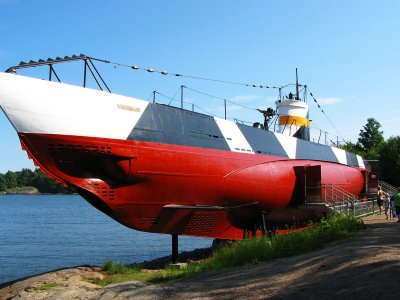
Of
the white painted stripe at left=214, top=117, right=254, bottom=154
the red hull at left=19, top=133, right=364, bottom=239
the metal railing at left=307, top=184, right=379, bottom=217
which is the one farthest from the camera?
the metal railing at left=307, top=184, right=379, bottom=217

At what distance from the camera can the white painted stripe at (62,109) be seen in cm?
1197

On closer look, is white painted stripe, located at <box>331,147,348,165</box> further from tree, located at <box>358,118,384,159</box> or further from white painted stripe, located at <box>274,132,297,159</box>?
tree, located at <box>358,118,384,159</box>

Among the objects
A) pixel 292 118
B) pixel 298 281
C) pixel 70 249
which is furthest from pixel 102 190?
pixel 70 249

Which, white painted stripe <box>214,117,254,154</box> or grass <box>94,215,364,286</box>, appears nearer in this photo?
grass <box>94,215,364,286</box>

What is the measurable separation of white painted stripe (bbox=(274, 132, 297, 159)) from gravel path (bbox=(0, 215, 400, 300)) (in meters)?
9.59

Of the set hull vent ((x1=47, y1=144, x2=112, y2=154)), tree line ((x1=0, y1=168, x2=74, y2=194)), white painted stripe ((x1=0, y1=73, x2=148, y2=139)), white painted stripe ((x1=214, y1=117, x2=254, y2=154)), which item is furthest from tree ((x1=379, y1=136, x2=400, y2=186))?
tree line ((x1=0, y1=168, x2=74, y2=194))

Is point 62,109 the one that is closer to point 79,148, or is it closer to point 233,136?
point 79,148

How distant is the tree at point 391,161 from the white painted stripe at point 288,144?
1614 inches

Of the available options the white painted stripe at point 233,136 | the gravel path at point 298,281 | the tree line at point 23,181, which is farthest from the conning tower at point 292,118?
the tree line at point 23,181

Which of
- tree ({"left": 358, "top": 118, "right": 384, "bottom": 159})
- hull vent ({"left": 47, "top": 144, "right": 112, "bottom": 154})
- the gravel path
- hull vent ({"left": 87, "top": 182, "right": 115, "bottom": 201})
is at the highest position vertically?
tree ({"left": 358, "top": 118, "right": 384, "bottom": 159})

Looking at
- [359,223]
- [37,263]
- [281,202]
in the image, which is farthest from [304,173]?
[37,263]

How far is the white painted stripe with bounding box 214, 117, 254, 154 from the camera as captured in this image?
56.2 ft

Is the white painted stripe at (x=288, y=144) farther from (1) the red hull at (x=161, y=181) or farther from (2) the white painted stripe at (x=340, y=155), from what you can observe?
(2) the white painted stripe at (x=340, y=155)

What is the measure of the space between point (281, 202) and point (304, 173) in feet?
6.94
